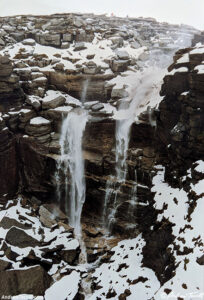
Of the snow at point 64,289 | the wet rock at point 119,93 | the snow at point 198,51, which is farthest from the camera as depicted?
the wet rock at point 119,93

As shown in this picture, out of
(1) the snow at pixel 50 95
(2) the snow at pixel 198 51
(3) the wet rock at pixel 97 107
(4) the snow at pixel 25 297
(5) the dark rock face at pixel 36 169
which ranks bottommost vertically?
(4) the snow at pixel 25 297

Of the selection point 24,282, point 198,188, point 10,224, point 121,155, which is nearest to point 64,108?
point 121,155

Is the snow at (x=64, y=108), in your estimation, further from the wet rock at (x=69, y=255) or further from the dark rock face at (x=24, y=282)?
the dark rock face at (x=24, y=282)

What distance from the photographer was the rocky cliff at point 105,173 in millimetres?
18500

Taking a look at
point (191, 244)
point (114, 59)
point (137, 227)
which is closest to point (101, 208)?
point (137, 227)

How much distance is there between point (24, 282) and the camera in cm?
1848

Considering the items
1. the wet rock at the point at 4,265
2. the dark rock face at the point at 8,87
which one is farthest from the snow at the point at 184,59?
the wet rock at the point at 4,265

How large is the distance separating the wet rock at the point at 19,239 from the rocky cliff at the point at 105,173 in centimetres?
7

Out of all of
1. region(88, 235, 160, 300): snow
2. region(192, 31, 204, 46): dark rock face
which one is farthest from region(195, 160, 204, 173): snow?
region(192, 31, 204, 46): dark rock face

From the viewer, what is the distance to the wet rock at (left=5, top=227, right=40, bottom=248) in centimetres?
2106

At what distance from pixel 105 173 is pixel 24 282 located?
10147 mm

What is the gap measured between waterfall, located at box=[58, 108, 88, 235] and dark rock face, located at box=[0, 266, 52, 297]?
18.9 ft

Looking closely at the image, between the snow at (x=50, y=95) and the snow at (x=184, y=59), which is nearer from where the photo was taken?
the snow at (x=184, y=59)

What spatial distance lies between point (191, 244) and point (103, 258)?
782 cm
